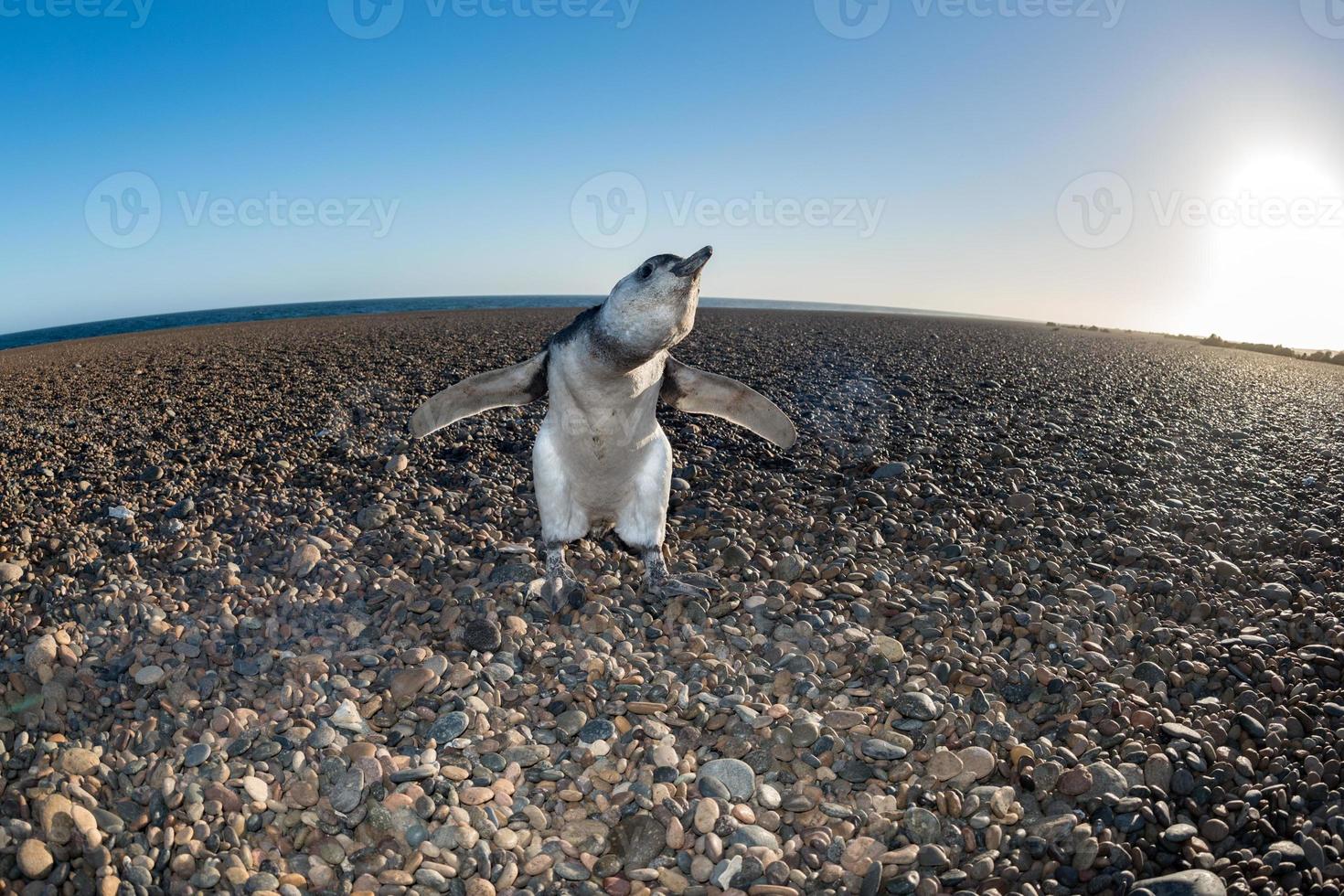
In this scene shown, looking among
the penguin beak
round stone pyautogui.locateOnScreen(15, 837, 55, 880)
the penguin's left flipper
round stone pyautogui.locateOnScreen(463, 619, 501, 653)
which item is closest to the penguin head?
the penguin beak

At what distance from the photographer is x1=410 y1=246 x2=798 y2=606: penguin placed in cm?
431

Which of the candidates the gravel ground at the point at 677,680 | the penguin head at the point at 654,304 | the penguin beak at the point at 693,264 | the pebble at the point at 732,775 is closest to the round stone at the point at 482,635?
the gravel ground at the point at 677,680

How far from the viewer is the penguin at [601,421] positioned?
4312mm

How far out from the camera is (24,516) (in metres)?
6.08

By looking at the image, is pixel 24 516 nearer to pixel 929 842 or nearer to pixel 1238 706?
pixel 929 842

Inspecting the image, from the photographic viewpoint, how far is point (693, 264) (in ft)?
→ 11.1

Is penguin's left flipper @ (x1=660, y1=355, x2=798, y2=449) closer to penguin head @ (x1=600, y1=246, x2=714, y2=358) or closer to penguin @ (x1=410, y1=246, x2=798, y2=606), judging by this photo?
penguin @ (x1=410, y1=246, x2=798, y2=606)

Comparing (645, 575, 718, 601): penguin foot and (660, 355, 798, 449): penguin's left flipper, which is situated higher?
(660, 355, 798, 449): penguin's left flipper

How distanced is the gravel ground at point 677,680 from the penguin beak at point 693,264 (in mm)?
2229

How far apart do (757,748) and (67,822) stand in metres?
3.02

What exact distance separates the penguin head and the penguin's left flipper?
101cm

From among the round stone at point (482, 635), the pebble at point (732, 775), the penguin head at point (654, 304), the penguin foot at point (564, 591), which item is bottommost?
the pebble at point (732, 775)

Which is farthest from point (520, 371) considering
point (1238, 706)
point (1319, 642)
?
point (1319, 642)

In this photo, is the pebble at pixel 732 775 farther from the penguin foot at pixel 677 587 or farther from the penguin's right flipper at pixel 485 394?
the penguin's right flipper at pixel 485 394
